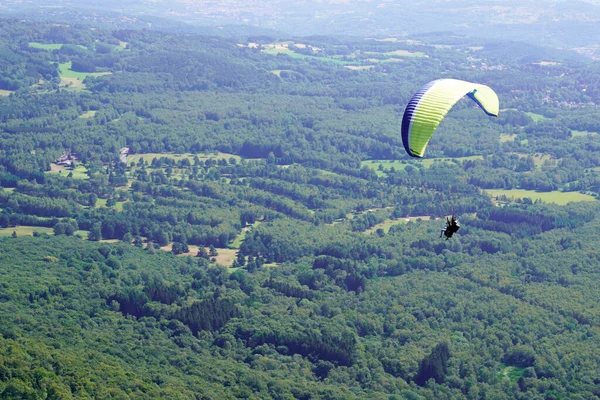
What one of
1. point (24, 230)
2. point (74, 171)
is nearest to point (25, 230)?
point (24, 230)

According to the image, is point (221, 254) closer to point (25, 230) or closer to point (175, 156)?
point (25, 230)

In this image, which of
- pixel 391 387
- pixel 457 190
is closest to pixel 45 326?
pixel 391 387

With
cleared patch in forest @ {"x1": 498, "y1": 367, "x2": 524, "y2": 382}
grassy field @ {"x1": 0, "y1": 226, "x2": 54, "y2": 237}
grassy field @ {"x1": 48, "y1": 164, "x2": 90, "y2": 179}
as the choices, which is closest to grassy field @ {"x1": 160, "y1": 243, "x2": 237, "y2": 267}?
grassy field @ {"x1": 0, "y1": 226, "x2": 54, "y2": 237}

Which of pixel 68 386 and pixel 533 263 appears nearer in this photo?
pixel 68 386

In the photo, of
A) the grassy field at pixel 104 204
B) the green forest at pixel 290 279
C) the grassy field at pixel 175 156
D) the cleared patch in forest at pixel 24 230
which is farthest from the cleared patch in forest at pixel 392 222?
the grassy field at pixel 175 156

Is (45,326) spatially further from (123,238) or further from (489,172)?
(489,172)

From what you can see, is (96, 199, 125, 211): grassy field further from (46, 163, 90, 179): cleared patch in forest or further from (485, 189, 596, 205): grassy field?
(485, 189, 596, 205): grassy field
